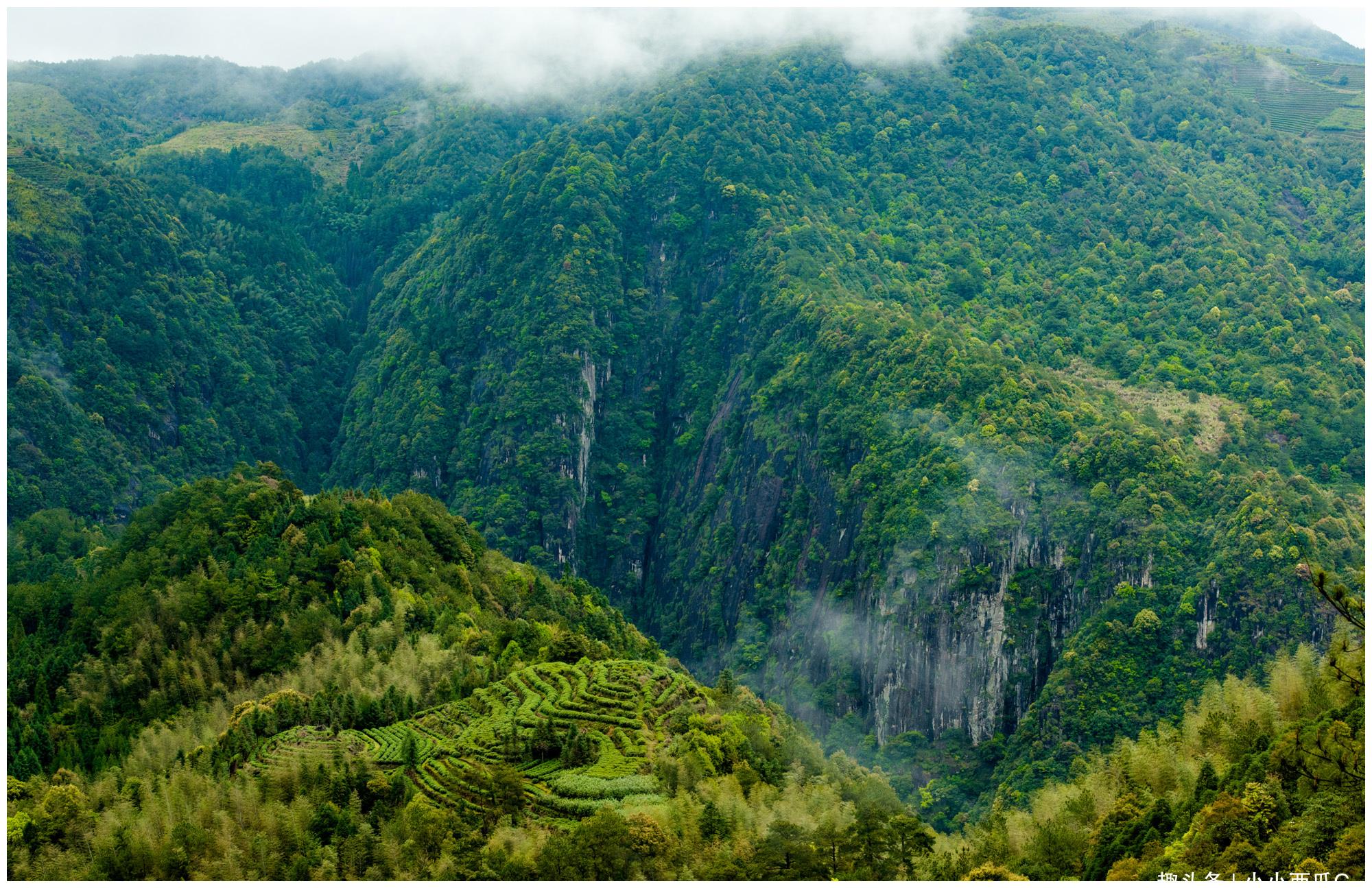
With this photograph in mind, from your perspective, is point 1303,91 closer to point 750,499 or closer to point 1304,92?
point 1304,92

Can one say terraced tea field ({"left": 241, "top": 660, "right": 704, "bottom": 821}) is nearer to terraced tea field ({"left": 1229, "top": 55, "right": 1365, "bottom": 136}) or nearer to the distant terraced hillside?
the distant terraced hillside

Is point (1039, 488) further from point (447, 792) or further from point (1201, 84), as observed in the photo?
point (1201, 84)

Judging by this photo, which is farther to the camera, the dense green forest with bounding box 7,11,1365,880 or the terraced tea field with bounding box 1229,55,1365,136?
the terraced tea field with bounding box 1229,55,1365,136

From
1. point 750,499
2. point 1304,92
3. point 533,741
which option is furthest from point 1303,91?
point 533,741

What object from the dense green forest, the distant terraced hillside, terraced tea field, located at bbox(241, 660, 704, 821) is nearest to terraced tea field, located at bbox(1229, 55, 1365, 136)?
the distant terraced hillside

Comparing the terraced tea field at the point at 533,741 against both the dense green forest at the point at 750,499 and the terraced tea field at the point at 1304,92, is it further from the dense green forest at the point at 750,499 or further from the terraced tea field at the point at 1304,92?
the terraced tea field at the point at 1304,92

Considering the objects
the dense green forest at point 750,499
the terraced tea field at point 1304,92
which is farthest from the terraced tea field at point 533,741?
the terraced tea field at point 1304,92
